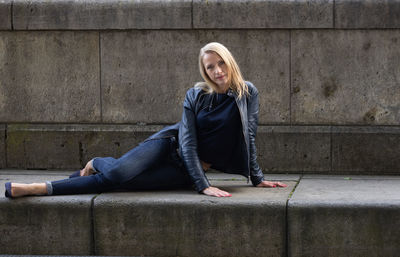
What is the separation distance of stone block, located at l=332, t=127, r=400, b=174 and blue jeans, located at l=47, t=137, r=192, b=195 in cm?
192

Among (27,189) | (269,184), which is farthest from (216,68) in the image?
(27,189)

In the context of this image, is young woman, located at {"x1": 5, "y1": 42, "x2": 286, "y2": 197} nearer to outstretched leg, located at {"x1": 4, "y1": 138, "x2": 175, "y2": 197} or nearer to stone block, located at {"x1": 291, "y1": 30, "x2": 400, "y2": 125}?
outstretched leg, located at {"x1": 4, "y1": 138, "x2": 175, "y2": 197}

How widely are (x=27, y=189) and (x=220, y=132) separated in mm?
1520

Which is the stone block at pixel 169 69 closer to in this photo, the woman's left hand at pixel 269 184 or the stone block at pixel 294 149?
the stone block at pixel 294 149

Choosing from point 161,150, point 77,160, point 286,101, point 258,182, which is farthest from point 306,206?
point 77,160

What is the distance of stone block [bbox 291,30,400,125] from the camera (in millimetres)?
6191

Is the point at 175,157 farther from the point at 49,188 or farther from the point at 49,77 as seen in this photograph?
the point at 49,77

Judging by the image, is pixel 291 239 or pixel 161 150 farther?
pixel 161 150

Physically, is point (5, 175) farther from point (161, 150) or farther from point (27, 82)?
point (161, 150)

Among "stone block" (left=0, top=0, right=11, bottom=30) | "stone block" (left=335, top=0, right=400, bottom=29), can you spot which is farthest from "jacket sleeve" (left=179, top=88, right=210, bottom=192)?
"stone block" (left=0, top=0, right=11, bottom=30)

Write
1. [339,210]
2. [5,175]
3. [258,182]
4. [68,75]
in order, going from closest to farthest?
1. [339,210]
2. [258,182]
3. [5,175]
4. [68,75]

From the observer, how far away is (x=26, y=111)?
6.70 metres

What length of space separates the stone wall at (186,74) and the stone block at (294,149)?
0.01m

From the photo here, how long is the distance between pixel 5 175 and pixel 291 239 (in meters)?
3.17
